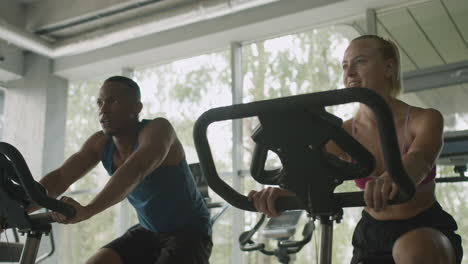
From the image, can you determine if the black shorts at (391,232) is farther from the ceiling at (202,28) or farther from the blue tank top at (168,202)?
the ceiling at (202,28)

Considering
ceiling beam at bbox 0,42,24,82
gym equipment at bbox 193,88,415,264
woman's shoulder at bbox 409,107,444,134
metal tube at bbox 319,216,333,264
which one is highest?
ceiling beam at bbox 0,42,24,82

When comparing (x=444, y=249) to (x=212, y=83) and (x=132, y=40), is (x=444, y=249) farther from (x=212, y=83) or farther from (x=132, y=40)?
(x=132, y=40)

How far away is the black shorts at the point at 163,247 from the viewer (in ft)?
6.57

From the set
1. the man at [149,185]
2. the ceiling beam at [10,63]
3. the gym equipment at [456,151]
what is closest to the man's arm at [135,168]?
the man at [149,185]

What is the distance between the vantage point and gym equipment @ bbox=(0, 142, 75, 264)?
1545mm

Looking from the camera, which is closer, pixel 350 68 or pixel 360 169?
pixel 360 169

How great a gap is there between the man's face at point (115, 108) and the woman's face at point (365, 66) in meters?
1.03

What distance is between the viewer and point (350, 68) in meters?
1.63

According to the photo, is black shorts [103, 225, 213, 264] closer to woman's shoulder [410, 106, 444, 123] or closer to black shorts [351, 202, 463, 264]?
black shorts [351, 202, 463, 264]

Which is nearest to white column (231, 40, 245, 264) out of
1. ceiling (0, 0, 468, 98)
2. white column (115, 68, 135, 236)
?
ceiling (0, 0, 468, 98)

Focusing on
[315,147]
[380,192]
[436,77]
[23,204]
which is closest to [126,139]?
[23,204]

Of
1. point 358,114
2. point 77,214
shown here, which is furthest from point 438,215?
point 77,214

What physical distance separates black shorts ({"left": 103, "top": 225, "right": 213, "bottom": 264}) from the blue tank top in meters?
0.03

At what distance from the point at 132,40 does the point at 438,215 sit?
4677 mm
